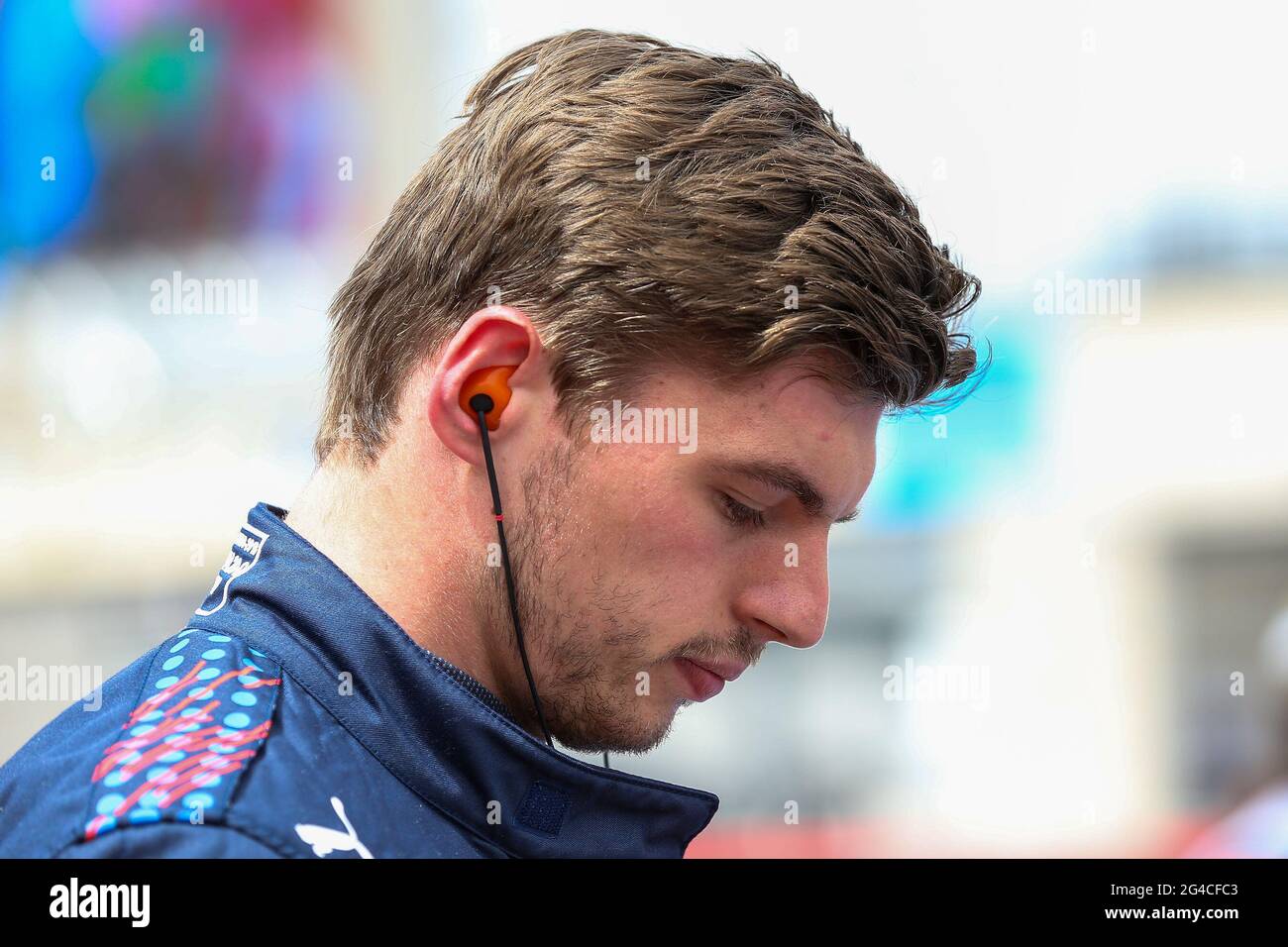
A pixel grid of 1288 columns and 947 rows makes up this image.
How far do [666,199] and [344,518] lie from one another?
537mm

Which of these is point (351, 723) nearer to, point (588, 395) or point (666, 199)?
point (588, 395)

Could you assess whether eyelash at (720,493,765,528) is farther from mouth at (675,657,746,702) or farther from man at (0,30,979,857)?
mouth at (675,657,746,702)

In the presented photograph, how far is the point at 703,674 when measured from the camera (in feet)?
5.26

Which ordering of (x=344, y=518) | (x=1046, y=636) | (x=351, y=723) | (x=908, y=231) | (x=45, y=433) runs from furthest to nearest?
(x=45, y=433)
(x=1046, y=636)
(x=908, y=231)
(x=344, y=518)
(x=351, y=723)

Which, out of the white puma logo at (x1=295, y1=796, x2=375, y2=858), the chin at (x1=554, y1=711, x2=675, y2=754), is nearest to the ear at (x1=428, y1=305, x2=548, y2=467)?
the chin at (x1=554, y1=711, x2=675, y2=754)

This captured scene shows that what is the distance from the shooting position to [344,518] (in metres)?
1.48

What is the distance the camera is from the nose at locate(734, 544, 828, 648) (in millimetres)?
1583

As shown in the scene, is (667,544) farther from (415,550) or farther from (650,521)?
(415,550)

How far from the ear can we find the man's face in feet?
0.20

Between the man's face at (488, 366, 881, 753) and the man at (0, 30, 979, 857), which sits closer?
the man at (0, 30, 979, 857)

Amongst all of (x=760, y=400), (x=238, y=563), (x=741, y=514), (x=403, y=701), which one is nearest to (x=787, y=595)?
(x=741, y=514)

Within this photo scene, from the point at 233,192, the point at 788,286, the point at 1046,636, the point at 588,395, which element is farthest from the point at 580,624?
the point at 233,192

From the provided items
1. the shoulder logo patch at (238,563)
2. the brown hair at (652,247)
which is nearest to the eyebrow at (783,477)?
the brown hair at (652,247)
